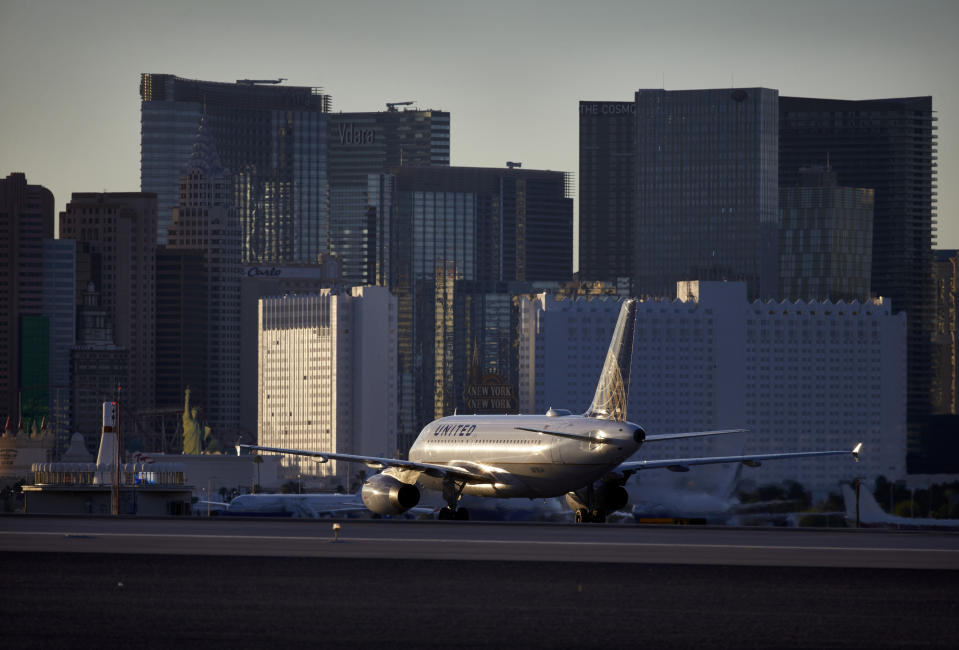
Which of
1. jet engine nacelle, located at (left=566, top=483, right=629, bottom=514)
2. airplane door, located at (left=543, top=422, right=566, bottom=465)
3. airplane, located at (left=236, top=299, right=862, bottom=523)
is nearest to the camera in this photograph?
airplane, located at (left=236, top=299, right=862, bottom=523)

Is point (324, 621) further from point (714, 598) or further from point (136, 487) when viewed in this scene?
point (136, 487)

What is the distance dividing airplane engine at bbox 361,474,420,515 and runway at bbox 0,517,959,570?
13.0 metres

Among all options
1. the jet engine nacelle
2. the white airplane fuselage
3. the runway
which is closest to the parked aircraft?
the white airplane fuselage

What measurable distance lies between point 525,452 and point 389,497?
6.73 meters

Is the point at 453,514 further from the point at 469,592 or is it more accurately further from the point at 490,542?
the point at 469,592

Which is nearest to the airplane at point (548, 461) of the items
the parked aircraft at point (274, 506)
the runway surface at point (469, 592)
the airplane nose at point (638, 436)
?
the airplane nose at point (638, 436)

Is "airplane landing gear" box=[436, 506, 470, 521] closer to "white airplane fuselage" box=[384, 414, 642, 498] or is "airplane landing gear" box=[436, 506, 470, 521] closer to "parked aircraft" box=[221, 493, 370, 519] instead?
"white airplane fuselage" box=[384, 414, 642, 498]

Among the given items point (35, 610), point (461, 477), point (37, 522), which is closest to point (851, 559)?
point (35, 610)

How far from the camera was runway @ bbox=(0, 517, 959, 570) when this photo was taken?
49.0 meters

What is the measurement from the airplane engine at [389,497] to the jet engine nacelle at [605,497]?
7541 mm

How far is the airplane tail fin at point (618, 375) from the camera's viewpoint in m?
84.9

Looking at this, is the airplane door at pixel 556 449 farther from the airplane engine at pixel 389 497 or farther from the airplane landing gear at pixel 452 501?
the airplane engine at pixel 389 497

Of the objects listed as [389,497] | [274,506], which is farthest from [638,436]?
[274,506]

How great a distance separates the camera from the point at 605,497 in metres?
83.9
